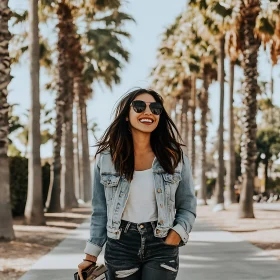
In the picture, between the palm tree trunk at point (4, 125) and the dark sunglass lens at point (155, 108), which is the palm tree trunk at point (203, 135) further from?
the dark sunglass lens at point (155, 108)

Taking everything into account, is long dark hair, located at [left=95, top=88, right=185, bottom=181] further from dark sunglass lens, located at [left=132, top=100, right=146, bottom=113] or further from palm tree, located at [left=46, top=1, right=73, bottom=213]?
palm tree, located at [left=46, top=1, right=73, bottom=213]

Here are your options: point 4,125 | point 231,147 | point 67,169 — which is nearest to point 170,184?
point 4,125

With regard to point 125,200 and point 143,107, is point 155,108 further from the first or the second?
point 125,200

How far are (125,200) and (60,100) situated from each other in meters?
23.2

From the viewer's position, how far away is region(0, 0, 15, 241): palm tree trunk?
595 inches

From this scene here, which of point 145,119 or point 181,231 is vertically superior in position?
point 145,119

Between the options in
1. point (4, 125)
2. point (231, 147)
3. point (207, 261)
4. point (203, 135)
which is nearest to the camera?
point (207, 261)

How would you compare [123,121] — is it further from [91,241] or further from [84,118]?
[84,118]

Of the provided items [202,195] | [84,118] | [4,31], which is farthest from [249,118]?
[84,118]

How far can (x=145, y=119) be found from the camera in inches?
159

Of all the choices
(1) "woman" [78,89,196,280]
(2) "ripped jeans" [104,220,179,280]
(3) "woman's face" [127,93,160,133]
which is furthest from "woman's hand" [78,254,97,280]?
(3) "woman's face" [127,93,160,133]

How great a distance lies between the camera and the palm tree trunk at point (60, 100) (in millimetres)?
26750

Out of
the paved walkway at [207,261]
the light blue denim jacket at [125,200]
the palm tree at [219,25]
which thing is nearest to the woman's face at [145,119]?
the light blue denim jacket at [125,200]

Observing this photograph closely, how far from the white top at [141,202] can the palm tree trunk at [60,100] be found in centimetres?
2295
